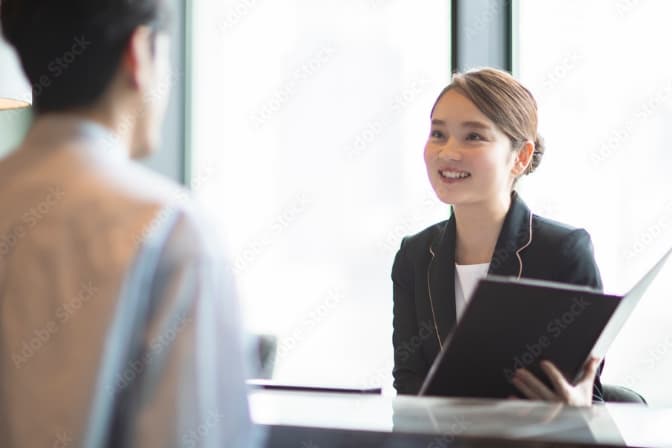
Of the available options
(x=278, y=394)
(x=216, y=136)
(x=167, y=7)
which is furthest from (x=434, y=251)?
(x=216, y=136)

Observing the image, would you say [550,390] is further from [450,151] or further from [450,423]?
[450,151]

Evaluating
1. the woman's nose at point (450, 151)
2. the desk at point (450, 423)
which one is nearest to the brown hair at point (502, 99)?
the woman's nose at point (450, 151)

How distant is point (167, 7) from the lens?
1150 millimetres

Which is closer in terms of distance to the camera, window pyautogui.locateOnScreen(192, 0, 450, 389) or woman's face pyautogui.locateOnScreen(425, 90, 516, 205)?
woman's face pyautogui.locateOnScreen(425, 90, 516, 205)

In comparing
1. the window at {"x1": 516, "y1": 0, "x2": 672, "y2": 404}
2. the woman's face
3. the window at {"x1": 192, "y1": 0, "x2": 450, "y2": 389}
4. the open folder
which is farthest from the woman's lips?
the window at {"x1": 192, "y1": 0, "x2": 450, "y2": 389}

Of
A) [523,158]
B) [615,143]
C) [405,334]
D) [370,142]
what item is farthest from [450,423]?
[370,142]

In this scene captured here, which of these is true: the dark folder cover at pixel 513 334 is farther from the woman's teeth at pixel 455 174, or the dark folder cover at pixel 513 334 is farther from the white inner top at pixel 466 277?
the woman's teeth at pixel 455 174

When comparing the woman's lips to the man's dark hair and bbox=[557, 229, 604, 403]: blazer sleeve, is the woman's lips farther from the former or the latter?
the man's dark hair

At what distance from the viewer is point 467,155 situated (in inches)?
108

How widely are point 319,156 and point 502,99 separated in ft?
6.92

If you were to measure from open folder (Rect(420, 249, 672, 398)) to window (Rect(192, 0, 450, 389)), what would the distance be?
2463 millimetres

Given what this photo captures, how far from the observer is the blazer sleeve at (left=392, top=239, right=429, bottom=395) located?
8.31 ft

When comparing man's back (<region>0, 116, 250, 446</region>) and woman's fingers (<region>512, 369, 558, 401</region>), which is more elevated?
man's back (<region>0, 116, 250, 446</region>)

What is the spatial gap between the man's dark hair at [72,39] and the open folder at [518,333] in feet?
2.56
